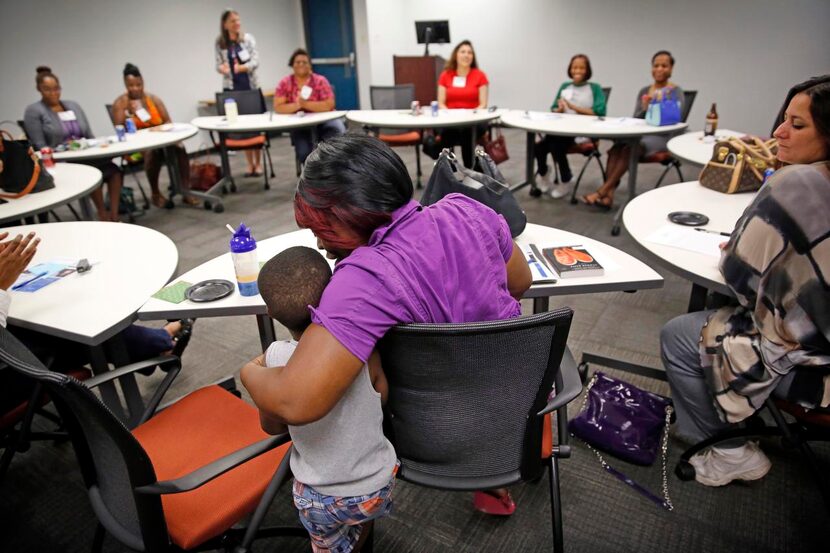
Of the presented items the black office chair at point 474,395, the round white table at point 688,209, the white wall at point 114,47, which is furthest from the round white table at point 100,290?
the white wall at point 114,47

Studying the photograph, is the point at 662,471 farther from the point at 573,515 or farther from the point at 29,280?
the point at 29,280

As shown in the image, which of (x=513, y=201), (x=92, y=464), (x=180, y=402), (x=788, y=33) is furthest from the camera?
(x=788, y=33)

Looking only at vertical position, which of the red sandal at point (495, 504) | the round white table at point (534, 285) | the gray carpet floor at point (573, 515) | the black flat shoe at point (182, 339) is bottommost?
the gray carpet floor at point (573, 515)

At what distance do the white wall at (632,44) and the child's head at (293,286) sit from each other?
6772mm

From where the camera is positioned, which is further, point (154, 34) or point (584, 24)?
point (584, 24)

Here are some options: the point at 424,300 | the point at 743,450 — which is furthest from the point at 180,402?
the point at 743,450

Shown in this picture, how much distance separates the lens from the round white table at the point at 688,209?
166cm

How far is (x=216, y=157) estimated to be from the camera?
686 cm

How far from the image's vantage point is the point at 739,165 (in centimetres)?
231

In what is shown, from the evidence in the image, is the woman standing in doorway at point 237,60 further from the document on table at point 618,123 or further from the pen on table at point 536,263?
the pen on table at point 536,263

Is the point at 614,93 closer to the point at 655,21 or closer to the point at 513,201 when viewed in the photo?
the point at 655,21

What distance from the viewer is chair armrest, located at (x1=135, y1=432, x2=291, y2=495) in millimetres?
1007

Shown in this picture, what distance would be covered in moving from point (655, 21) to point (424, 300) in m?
6.96

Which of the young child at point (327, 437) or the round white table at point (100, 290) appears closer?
the young child at point (327, 437)
